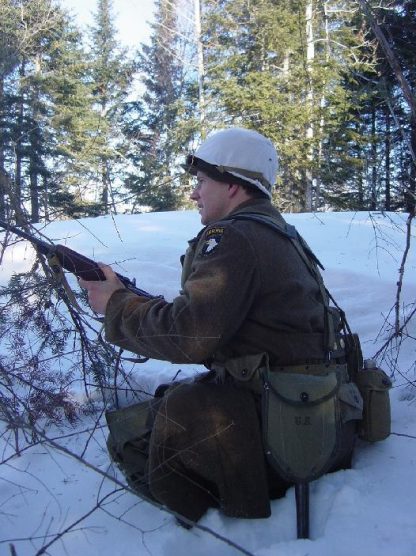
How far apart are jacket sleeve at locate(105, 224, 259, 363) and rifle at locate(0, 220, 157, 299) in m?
0.33

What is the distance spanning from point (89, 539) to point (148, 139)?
20870mm

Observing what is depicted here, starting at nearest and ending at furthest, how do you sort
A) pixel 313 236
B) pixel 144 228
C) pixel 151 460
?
pixel 151 460 < pixel 313 236 < pixel 144 228

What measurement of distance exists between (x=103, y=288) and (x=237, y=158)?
779 millimetres

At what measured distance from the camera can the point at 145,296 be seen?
2.26m

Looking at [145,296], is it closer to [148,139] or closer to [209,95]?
[209,95]

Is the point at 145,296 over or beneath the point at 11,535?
over

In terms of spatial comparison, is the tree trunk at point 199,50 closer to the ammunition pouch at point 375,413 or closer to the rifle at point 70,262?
the rifle at point 70,262

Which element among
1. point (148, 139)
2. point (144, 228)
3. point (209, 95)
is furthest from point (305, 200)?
point (144, 228)

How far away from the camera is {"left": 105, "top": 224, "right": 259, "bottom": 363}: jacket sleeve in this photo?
6.20ft

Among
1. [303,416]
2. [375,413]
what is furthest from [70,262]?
[375,413]

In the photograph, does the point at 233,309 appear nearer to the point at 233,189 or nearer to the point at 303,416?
the point at 303,416

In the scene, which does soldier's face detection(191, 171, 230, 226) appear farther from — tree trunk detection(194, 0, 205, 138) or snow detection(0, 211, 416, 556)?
tree trunk detection(194, 0, 205, 138)

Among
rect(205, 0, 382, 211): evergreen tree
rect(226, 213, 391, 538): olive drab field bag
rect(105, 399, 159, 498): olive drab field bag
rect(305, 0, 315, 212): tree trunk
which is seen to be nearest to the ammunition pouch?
rect(226, 213, 391, 538): olive drab field bag

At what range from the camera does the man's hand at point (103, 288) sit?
2172mm
